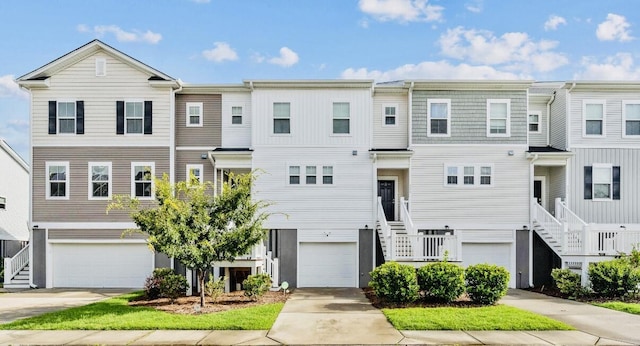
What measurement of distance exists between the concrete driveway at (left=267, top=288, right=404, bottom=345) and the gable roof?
10.6 m

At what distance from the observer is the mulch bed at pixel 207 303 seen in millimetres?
14148

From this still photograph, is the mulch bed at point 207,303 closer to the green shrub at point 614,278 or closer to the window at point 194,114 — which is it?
the window at point 194,114

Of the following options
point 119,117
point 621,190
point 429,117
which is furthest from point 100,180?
point 621,190

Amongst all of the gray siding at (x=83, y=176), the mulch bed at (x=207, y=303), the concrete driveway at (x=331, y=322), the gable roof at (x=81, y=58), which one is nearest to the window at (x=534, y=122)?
the concrete driveway at (x=331, y=322)

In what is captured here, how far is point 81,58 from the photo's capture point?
20234 mm

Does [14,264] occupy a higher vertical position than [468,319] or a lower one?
lower

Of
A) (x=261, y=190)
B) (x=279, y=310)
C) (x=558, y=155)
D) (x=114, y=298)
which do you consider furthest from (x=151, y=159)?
(x=558, y=155)

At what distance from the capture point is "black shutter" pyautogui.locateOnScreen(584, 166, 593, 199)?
20.4 m

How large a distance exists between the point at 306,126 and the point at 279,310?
8.53 meters

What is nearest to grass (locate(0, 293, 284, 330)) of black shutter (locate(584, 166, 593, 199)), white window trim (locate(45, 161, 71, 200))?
white window trim (locate(45, 161, 71, 200))

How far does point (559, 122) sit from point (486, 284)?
9.91 meters

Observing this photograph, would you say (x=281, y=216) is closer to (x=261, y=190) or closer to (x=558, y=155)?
(x=261, y=190)

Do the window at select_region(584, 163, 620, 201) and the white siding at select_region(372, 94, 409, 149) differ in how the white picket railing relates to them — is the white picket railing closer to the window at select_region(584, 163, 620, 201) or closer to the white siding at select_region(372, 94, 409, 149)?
the white siding at select_region(372, 94, 409, 149)

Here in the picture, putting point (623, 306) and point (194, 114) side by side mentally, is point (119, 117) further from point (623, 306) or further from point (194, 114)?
point (623, 306)
